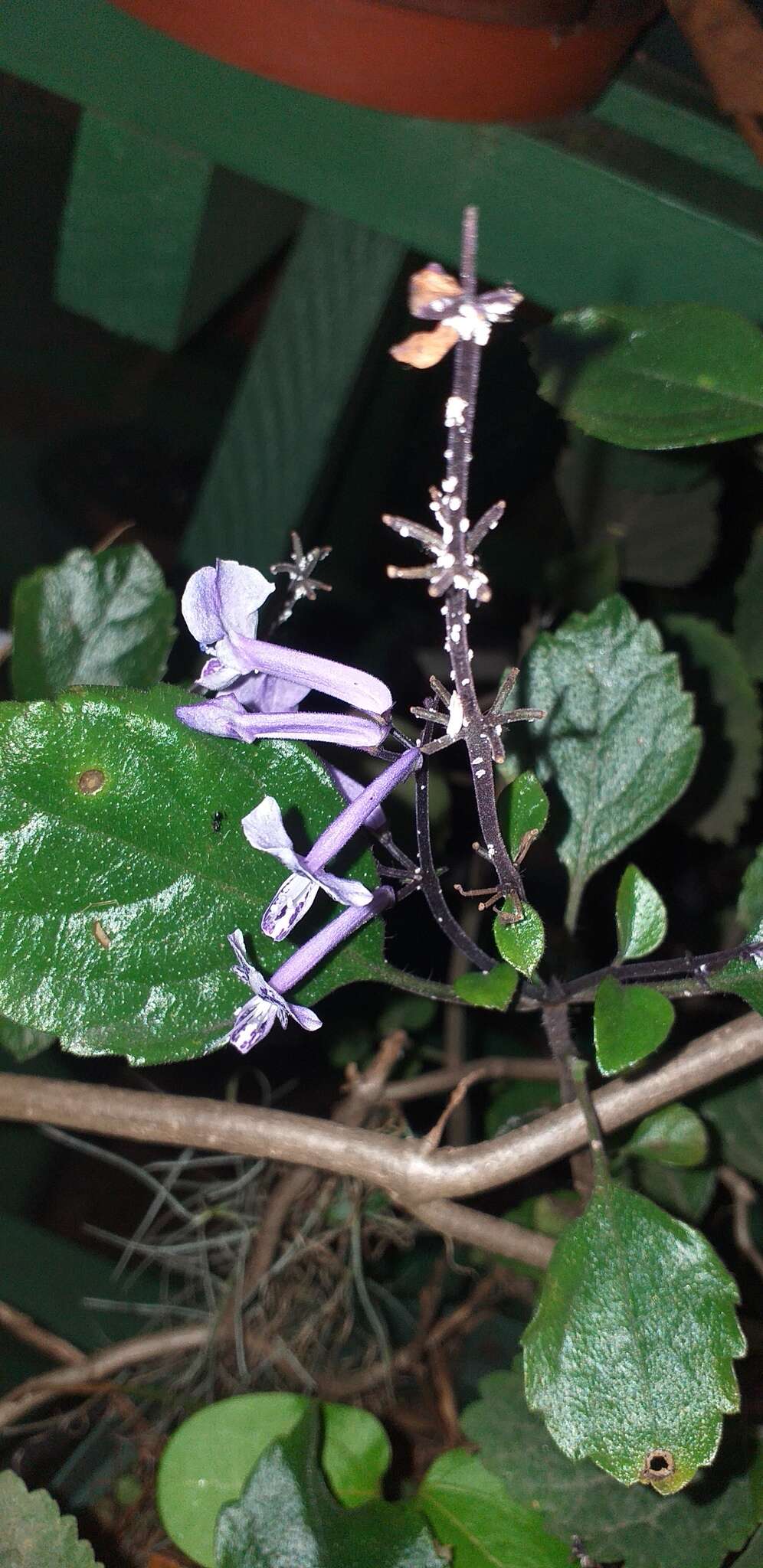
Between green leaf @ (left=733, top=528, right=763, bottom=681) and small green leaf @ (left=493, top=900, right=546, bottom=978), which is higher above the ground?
green leaf @ (left=733, top=528, right=763, bottom=681)

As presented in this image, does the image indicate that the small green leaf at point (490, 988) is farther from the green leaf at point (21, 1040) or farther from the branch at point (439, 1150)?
the green leaf at point (21, 1040)

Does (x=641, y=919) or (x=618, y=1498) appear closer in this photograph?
(x=641, y=919)

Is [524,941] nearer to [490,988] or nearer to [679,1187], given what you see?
[490,988]

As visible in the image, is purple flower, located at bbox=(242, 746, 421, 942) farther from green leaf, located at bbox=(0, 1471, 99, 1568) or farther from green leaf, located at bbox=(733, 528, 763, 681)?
green leaf, located at bbox=(733, 528, 763, 681)

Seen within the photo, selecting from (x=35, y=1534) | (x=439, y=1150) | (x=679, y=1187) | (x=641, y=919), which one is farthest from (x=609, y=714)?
(x=35, y=1534)

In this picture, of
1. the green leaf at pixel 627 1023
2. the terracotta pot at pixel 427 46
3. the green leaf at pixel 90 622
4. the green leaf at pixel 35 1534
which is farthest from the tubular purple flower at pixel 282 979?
the terracotta pot at pixel 427 46

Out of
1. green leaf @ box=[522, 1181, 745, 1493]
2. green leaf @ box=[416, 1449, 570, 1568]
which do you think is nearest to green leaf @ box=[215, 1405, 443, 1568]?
green leaf @ box=[416, 1449, 570, 1568]

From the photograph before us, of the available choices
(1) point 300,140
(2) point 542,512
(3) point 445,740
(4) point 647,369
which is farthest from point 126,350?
(3) point 445,740

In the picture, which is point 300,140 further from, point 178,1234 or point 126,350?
point 178,1234
